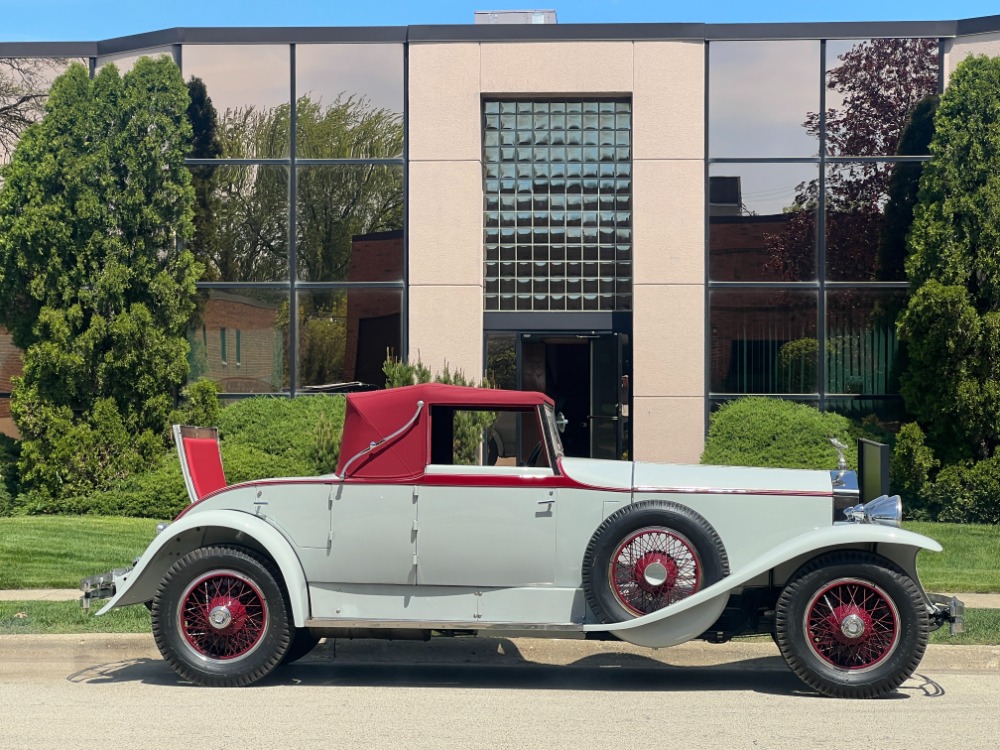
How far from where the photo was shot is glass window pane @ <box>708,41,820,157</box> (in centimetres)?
1672

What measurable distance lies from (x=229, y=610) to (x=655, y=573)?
2.50 meters

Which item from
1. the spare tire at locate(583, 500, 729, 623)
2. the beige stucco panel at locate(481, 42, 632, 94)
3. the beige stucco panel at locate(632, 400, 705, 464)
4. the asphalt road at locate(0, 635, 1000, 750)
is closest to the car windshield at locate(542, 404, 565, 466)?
the spare tire at locate(583, 500, 729, 623)

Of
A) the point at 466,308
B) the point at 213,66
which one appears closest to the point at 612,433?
the point at 466,308

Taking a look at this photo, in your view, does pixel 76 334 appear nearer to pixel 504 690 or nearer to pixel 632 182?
pixel 632 182

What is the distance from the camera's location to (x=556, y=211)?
17047 millimetres

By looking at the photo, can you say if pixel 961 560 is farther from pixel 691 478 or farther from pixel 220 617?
pixel 220 617

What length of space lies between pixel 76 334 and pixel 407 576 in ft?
33.0

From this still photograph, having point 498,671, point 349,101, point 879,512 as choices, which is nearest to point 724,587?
point 879,512

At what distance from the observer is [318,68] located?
56.2ft

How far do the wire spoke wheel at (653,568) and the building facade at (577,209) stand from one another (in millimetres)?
9458

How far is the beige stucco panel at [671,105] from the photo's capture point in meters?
16.7

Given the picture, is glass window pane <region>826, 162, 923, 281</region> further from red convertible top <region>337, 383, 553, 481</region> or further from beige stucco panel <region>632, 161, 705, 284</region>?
red convertible top <region>337, 383, 553, 481</region>

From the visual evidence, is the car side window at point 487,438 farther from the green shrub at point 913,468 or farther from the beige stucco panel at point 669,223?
the beige stucco panel at point 669,223

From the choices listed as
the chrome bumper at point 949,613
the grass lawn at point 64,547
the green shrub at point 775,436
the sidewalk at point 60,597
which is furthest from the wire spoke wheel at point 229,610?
the green shrub at point 775,436
